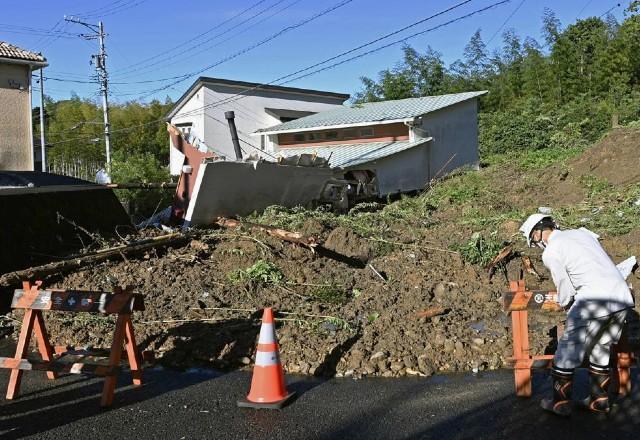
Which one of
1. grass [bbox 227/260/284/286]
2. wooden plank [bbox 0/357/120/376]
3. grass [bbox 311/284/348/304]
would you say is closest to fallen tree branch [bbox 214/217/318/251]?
grass [bbox 227/260/284/286]

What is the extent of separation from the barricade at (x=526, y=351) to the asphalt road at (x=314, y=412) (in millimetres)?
139

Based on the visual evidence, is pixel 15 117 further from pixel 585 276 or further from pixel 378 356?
pixel 585 276

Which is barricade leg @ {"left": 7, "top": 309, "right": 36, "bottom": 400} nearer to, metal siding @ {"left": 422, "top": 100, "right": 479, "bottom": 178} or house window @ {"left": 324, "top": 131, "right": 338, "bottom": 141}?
metal siding @ {"left": 422, "top": 100, "right": 479, "bottom": 178}

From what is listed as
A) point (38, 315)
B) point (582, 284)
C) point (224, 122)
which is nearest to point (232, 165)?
point (38, 315)

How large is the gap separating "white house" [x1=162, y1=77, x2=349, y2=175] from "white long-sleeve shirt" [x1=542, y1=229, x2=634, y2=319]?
24.4m

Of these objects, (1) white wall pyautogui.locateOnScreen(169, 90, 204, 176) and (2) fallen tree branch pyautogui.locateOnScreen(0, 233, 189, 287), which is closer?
(2) fallen tree branch pyautogui.locateOnScreen(0, 233, 189, 287)

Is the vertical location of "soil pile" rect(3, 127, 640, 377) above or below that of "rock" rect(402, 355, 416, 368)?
above

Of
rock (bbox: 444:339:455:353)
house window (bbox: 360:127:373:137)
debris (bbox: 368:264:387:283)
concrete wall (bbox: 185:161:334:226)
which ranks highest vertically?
house window (bbox: 360:127:373:137)

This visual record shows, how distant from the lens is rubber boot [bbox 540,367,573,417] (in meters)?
4.80

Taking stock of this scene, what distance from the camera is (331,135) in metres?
22.4

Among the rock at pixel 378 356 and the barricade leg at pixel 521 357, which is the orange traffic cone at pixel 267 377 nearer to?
the rock at pixel 378 356

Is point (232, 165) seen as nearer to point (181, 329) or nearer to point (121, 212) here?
point (121, 212)

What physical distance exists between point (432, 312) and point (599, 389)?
261cm

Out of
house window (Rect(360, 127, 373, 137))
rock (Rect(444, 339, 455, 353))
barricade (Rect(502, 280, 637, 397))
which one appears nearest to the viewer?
barricade (Rect(502, 280, 637, 397))
